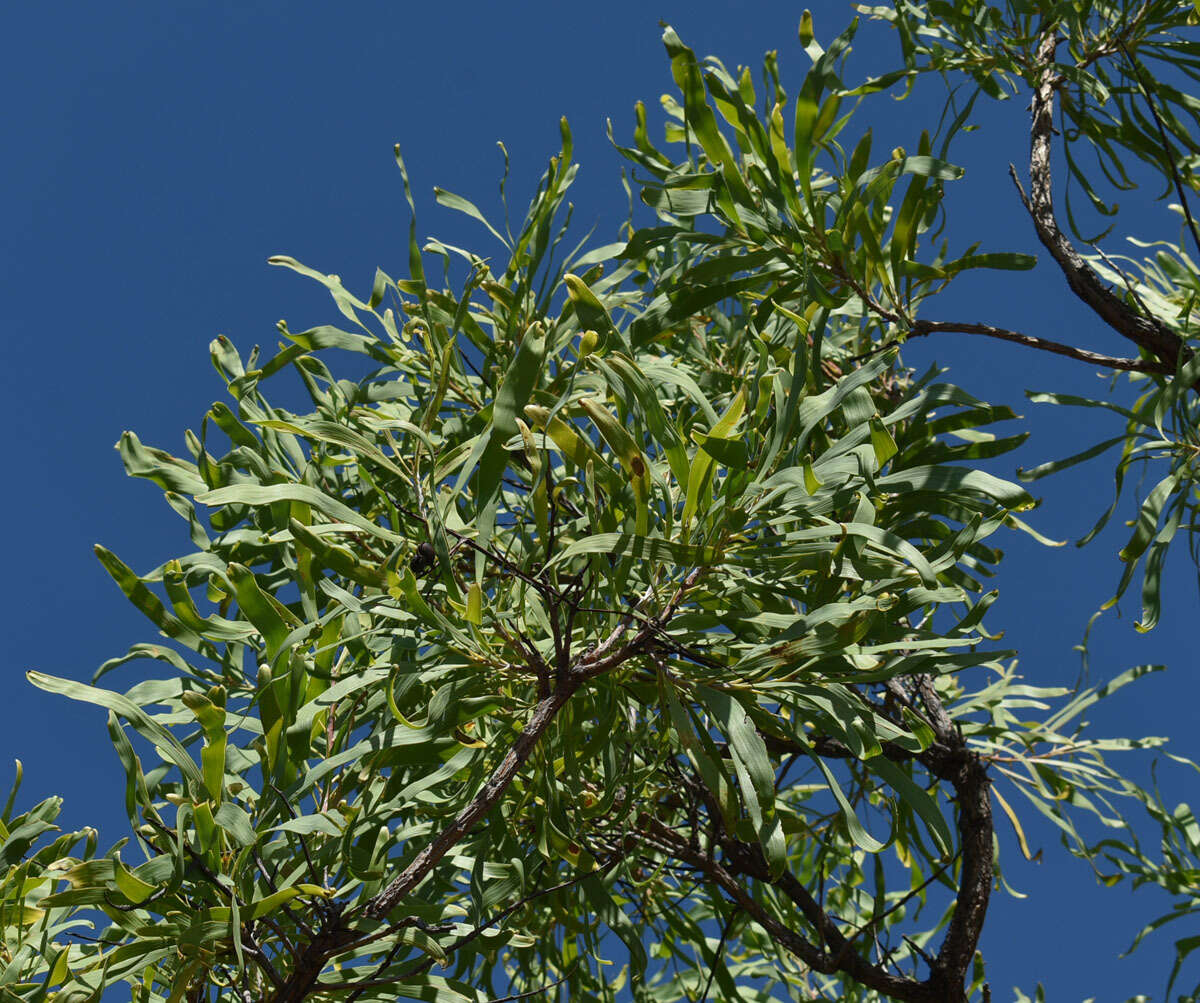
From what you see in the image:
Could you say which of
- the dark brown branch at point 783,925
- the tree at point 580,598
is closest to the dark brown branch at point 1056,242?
the tree at point 580,598

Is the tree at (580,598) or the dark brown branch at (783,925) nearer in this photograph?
the tree at (580,598)

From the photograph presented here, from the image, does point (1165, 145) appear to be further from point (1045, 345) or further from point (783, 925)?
point (783, 925)

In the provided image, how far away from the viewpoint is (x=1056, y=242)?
104cm

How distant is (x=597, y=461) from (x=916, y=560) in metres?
0.17

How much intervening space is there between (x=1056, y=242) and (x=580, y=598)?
2.09ft

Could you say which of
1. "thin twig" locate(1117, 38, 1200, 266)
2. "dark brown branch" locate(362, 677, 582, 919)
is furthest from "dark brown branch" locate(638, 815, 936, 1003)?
"thin twig" locate(1117, 38, 1200, 266)

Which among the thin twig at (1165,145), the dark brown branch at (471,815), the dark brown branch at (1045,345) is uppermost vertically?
the thin twig at (1165,145)

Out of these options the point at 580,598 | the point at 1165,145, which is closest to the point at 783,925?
the point at 580,598

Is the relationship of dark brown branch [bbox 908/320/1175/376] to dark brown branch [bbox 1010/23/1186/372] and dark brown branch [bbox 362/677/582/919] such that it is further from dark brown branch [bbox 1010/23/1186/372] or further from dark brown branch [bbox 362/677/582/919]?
dark brown branch [bbox 362/677/582/919]

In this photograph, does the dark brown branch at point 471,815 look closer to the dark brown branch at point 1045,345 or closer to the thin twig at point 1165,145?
the dark brown branch at point 1045,345

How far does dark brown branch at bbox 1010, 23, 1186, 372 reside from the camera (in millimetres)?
975

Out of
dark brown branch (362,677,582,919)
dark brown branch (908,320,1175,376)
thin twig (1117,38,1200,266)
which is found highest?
thin twig (1117,38,1200,266)

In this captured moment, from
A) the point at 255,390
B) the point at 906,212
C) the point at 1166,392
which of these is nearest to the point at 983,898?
the point at 1166,392

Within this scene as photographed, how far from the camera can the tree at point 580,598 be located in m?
0.58
